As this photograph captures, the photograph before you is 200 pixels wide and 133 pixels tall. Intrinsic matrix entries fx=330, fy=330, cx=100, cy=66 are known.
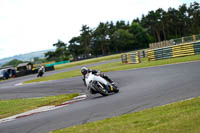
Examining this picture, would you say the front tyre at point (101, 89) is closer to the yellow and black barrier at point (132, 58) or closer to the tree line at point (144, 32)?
the yellow and black barrier at point (132, 58)

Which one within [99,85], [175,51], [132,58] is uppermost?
[175,51]

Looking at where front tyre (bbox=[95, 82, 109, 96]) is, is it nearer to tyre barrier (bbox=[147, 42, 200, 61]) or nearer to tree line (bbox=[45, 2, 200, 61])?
tyre barrier (bbox=[147, 42, 200, 61])

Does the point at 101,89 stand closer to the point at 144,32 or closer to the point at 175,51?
the point at 175,51

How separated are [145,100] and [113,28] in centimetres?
10958

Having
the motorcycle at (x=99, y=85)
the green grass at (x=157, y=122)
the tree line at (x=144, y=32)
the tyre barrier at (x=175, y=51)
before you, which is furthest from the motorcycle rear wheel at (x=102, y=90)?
the tree line at (x=144, y=32)

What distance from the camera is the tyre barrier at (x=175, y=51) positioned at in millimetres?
31587

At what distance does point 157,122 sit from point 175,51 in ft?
91.5

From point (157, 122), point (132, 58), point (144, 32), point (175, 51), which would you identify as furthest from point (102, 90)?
point (144, 32)

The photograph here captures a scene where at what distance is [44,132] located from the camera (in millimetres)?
7918

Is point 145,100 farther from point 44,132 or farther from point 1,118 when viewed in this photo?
point 1,118

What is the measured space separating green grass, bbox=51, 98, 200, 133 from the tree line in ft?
323

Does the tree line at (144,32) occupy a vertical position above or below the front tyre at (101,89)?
above

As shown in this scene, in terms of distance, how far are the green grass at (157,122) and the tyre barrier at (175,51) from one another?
24.3 m

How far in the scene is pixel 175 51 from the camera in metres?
33.5
